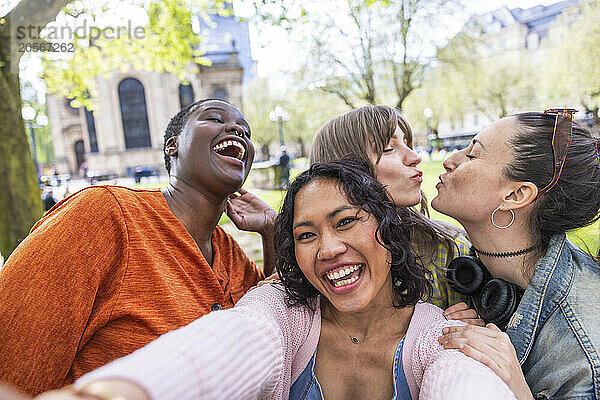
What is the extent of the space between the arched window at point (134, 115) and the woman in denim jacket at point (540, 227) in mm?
35865

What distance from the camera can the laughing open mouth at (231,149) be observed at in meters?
2.49

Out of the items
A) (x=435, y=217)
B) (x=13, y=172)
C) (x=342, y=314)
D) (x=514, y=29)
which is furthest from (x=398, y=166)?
(x=514, y=29)

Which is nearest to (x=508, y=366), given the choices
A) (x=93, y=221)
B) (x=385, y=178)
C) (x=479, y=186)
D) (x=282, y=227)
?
(x=479, y=186)

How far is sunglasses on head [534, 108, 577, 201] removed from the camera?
6.64 feet

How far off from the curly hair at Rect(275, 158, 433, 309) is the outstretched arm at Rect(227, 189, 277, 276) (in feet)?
2.70

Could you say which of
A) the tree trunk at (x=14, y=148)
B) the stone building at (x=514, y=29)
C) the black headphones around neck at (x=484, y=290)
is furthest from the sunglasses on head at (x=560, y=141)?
the stone building at (x=514, y=29)

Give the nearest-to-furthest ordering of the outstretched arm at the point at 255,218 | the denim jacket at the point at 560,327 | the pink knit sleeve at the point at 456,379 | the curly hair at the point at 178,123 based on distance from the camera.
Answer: the pink knit sleeve at the point at 456,379
the denim jacket at the point at 560,327
the curly hair at the point at 178,123
the outstretched arm at the point at 255,218

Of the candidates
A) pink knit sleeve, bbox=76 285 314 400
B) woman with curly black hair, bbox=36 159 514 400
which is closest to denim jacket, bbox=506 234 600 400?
woman with curly black hair, bbox=36 159 514 400

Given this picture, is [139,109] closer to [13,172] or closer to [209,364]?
[13,172]

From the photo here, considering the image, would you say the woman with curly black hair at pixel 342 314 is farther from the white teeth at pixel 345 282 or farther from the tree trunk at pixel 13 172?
the tree trunk at pixel 13 172

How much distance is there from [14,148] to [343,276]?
4.94 metres

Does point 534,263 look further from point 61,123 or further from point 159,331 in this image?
point 61,123

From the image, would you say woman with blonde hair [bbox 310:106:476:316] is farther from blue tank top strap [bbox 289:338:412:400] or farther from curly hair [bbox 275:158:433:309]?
blue tank top strap [bbox 289:338:412:400]

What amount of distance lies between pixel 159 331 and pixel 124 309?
0.18 metres
